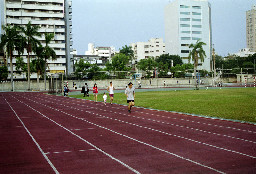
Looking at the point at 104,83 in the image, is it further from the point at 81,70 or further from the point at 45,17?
the point at 45,17

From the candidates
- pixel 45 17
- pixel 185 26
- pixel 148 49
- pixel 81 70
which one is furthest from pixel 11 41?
pixel 148 49

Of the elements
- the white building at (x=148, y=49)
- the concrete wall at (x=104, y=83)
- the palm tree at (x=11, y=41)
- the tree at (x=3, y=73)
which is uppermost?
the white building at (x=148, y=49)

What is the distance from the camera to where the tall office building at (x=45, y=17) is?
328 feet

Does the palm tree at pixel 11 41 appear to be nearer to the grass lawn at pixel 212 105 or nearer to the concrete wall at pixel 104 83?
the concrete wall at pixel 104 83

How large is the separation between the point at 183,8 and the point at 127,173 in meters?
137

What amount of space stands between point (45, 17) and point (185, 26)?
62139 millimetres

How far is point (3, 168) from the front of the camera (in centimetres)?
723

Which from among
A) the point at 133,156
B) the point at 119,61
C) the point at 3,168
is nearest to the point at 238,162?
the point at 133,156

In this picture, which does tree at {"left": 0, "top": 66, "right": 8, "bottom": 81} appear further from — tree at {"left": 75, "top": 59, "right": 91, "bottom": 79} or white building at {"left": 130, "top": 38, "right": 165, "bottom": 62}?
white building at {"left": 130, "top": 38, "right": 165, "bottom": 62}

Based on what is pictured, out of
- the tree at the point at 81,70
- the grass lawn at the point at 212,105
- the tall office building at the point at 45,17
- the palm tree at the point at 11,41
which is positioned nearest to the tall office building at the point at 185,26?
the tall office building at the point at 45,17

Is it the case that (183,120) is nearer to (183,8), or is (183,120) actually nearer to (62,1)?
(62,1)

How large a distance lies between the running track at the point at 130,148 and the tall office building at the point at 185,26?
407 feet

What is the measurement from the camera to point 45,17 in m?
105

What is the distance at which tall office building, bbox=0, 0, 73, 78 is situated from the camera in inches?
3932
